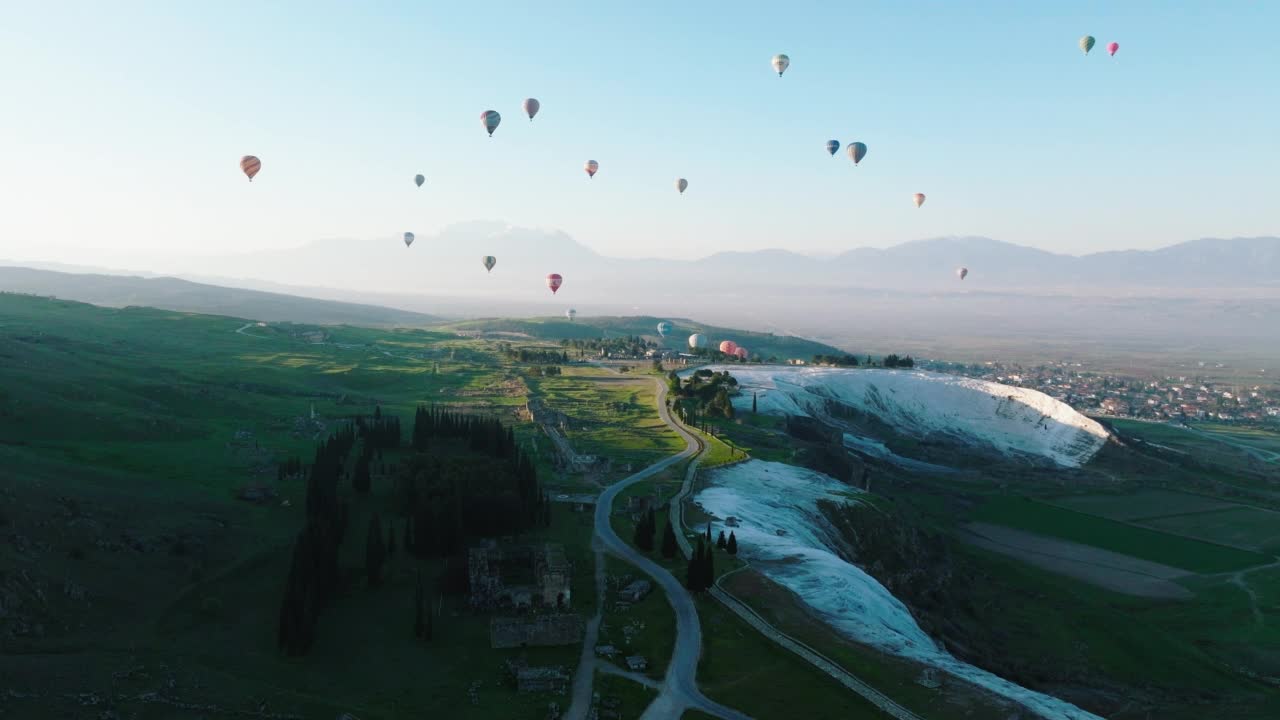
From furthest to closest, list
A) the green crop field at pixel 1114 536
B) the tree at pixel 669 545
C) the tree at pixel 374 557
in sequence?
the green crop field at pixel 1114 536 < the tree at pixel 669 545 < the tree at pixel 374 557

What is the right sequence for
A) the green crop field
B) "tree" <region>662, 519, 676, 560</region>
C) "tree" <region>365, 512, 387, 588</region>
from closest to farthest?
"tree" <region>365, 512, 387, 588</region> < "tree" <region>662, 519, 676, 560</region> < the green crop field

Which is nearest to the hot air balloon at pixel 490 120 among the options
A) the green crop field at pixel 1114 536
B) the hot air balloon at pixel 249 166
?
the hot air balloon at pixel 249 166

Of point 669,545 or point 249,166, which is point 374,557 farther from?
point 249,166

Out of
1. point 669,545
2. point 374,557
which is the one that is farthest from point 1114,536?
point 374,557

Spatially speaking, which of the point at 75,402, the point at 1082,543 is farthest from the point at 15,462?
the point at 1082,543

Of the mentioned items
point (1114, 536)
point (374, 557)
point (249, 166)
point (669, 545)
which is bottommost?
point (1114, 536)

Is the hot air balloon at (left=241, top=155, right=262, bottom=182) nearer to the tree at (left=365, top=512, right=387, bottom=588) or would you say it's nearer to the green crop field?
the tree at (left=365, top=512, right=387, bottom=588)

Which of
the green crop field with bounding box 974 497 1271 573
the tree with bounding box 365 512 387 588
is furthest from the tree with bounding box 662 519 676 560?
the green crop field with bounding box 974 497 1271 573

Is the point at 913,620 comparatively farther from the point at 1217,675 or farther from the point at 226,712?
the point at 226,712

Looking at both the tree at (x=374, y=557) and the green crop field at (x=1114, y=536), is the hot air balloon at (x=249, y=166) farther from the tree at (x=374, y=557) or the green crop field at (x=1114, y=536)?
the green crop field at (x=1114, y=536)
